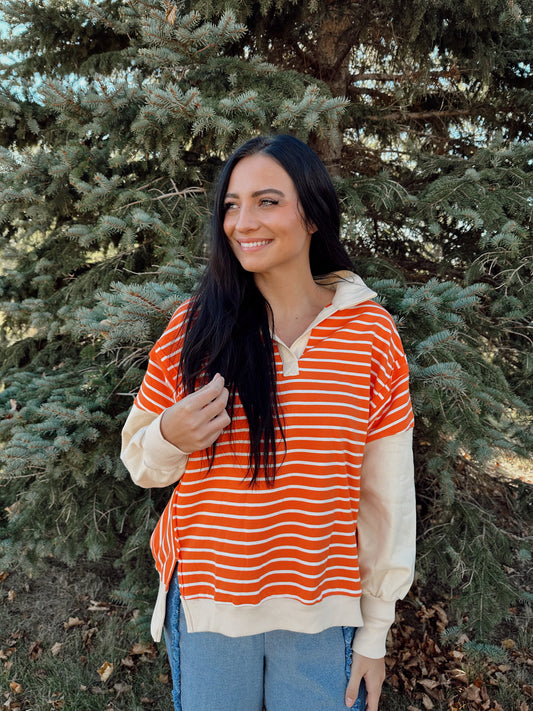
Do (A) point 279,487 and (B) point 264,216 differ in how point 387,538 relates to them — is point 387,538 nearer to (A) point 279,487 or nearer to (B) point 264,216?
(A) point 279,487

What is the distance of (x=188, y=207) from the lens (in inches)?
107

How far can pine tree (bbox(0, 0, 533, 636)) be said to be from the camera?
2.28m

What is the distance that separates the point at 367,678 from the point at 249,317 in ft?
3.84

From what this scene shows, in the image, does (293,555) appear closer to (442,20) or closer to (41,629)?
(41,629)

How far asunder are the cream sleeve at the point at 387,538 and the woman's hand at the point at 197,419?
1.68 feet

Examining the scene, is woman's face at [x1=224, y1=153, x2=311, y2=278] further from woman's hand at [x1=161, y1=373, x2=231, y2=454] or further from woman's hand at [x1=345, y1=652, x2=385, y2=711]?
woman's hand at [x1=345, y1=652, x2=385, y2=711]

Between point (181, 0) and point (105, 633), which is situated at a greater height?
point (181, 0)

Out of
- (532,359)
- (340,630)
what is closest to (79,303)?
(340,630)

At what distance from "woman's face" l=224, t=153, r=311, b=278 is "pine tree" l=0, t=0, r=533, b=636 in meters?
0.74

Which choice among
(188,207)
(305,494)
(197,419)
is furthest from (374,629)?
(188,207)

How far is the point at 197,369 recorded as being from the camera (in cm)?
142

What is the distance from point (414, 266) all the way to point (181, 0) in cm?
222

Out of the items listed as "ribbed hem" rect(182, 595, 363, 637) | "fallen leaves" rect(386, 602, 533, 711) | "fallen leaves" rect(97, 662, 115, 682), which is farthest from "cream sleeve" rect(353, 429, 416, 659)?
"fallen leaves" rect(97, 662, 115, 682)

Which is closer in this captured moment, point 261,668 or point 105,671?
point 261,668
